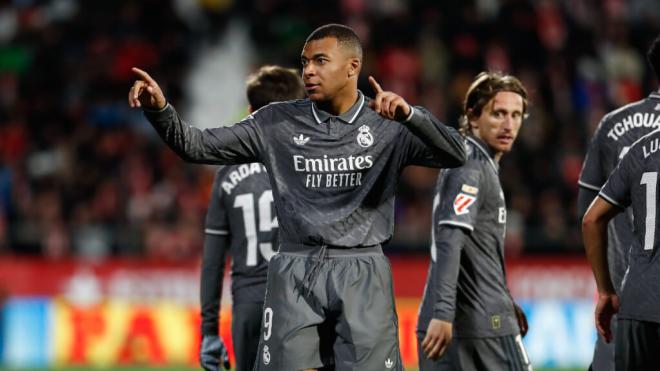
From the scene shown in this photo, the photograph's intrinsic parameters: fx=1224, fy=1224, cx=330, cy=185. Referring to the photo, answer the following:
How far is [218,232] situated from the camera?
7215 millimetres

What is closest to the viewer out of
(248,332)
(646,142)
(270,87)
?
(646,142)

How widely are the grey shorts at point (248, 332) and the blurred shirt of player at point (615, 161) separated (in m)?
1.92

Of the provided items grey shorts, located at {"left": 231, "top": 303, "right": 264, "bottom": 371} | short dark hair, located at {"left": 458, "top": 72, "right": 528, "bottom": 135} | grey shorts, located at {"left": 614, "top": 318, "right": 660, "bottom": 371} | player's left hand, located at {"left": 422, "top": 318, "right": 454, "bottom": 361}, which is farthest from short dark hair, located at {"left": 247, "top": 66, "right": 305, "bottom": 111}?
grey shorts, located at {"left": 614, "top": 318, "right": 660, "bottom": 371}

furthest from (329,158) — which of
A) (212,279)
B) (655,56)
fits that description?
(212,279)

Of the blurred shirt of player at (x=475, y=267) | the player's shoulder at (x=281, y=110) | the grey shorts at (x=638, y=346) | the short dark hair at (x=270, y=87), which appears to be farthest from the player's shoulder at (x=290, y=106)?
the grey shorts at (x=638, y=346)

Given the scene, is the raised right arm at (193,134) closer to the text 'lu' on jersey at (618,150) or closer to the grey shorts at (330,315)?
the grey shorts at (330,315)

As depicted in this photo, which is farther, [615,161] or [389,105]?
[615,161]

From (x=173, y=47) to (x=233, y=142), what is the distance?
13.8 meters

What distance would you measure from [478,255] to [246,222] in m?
1.35

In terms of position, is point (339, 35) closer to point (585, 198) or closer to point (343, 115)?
point (343, 115)

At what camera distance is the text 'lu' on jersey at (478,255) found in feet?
21.8

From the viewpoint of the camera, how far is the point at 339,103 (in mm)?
5723

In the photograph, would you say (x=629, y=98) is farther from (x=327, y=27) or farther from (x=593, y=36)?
(x=327, y=27)

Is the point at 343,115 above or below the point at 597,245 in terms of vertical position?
above
